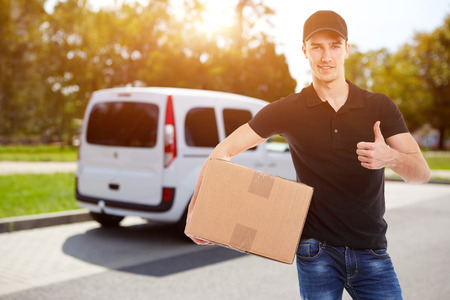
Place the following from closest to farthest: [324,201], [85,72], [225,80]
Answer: [324,201] → [225,80] → [85,72]

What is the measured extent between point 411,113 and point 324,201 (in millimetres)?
62645

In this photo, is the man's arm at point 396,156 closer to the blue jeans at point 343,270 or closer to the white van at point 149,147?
the blue jeans at point 343,270

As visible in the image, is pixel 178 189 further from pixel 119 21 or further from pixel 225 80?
pixel 119 21

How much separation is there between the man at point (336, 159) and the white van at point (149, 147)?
4.79 meters

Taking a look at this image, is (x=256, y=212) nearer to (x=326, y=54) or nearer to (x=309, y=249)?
(x=309, y=249)

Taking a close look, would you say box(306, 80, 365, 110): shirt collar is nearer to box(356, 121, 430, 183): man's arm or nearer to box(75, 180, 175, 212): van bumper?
box(356, 121, 430, 183): man's arm

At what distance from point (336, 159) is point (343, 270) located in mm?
455

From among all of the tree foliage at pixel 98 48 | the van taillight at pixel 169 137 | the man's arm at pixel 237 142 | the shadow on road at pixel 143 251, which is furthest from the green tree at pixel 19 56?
the man's arm at pixel 237 142

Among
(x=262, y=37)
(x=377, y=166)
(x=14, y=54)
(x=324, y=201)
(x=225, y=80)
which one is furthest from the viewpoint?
(x=14, y=54)

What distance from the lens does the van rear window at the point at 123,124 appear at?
7230mm

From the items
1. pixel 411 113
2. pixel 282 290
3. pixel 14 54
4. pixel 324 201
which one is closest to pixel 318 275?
pixel 324 201

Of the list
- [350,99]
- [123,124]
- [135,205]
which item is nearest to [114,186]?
[135,205]

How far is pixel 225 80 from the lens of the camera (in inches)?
961

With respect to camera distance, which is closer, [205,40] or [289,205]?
[289,205]
